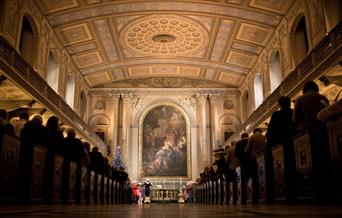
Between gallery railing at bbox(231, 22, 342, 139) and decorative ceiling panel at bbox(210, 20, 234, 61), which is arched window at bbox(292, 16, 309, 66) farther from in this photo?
decorative ceiling panel at bbox(210, 20, 234, 61)

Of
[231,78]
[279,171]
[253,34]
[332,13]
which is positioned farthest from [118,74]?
[279,171]

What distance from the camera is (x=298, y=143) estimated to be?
16.5ft

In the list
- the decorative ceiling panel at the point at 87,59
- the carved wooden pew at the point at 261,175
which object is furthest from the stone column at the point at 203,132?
the carved wooden pew at the point at 261,175

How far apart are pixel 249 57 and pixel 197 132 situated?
6528 millimetres

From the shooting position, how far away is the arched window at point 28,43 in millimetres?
15250

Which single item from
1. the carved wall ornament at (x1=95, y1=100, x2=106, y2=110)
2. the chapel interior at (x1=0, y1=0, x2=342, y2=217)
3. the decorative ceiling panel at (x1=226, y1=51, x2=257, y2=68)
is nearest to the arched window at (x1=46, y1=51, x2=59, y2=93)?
the chapel interior at (x1=0, y1=0, x2=342, y2=217)

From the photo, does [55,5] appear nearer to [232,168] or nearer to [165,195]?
[232,168]

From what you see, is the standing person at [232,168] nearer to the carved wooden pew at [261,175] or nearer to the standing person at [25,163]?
the carved wooden pew at [261,175]

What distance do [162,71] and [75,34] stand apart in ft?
25.7

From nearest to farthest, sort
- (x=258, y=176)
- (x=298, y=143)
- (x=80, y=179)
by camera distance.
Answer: (x=298, y=143) < (x=258, y=176) < (x=80, y=179)

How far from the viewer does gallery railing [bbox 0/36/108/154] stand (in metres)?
11.4

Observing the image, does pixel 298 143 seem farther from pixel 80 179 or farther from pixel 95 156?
pixel 95 156

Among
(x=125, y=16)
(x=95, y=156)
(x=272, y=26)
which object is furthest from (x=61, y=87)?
(x=272, y=26)

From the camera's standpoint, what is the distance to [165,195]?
2183cm
